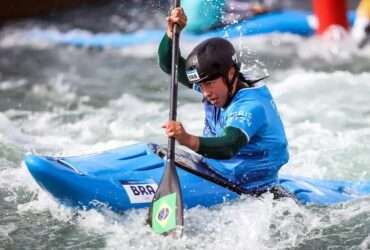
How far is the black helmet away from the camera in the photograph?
4.07m

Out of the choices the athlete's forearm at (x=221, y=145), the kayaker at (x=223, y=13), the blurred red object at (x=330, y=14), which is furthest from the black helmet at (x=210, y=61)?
the blurred red object at (x=330, y=14)

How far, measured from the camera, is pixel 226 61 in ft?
13.4

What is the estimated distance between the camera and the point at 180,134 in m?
3.86

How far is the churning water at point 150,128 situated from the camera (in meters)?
4.27

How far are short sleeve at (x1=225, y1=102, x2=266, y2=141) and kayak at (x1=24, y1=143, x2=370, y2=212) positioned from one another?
1.28 feet

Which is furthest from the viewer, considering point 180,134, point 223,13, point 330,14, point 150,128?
point 330,14

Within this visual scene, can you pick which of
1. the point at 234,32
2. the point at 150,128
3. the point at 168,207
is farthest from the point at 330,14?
the point at 168,207

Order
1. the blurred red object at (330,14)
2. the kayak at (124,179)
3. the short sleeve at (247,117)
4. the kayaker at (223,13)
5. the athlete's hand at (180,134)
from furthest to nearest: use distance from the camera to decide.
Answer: the blurred red object at (330,14), the kayaker at (223,13), the kayak at (124,179), the short sleeve at (247,117), the athlete's hand at (180,134)

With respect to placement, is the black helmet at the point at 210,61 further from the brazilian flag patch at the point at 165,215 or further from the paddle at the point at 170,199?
the brazilian flag patch at the point at 165,215

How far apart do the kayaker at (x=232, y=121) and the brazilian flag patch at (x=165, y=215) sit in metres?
0.29

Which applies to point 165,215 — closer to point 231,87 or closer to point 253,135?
point 253,135

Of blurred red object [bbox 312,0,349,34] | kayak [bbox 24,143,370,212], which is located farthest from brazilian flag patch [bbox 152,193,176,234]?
blurred red object [bbox 312,0,349,34]

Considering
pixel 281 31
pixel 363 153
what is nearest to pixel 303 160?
pixel 363 153

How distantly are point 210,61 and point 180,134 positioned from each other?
1.43 ft
